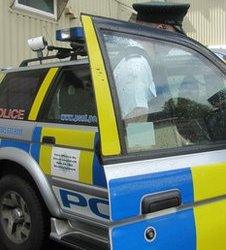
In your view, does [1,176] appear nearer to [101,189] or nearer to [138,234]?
[101,189]

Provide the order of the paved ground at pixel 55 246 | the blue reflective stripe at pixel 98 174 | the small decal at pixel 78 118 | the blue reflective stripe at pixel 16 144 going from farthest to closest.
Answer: the paved ground at pixel 55 246 → the blue reflective stripe at pixel 16 144 → the small decal at pixel 78 118 → the blue reflective stripe at pixel 98 174

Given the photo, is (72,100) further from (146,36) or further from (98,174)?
(146,36)

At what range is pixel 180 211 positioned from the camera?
2.76m

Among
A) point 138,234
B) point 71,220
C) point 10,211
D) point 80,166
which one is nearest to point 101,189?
point 80,166

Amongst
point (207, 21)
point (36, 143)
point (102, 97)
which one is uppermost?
point (207, 21)

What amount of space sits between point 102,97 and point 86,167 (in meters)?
0.87

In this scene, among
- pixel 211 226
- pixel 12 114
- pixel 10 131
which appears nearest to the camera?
pixel 211 226

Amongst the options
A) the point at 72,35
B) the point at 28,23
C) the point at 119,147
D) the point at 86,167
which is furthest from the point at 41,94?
the point at 28,23

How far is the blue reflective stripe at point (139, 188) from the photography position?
253 centimetres

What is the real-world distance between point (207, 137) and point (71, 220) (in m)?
1.15

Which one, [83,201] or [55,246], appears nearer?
[83,201]

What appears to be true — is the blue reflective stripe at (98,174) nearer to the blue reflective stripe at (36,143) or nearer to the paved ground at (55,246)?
the blue reflective stripe at (36,143)

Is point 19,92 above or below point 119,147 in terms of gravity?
above

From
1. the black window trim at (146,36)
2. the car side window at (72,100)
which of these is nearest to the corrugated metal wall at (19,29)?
the car side window at (72,100)
